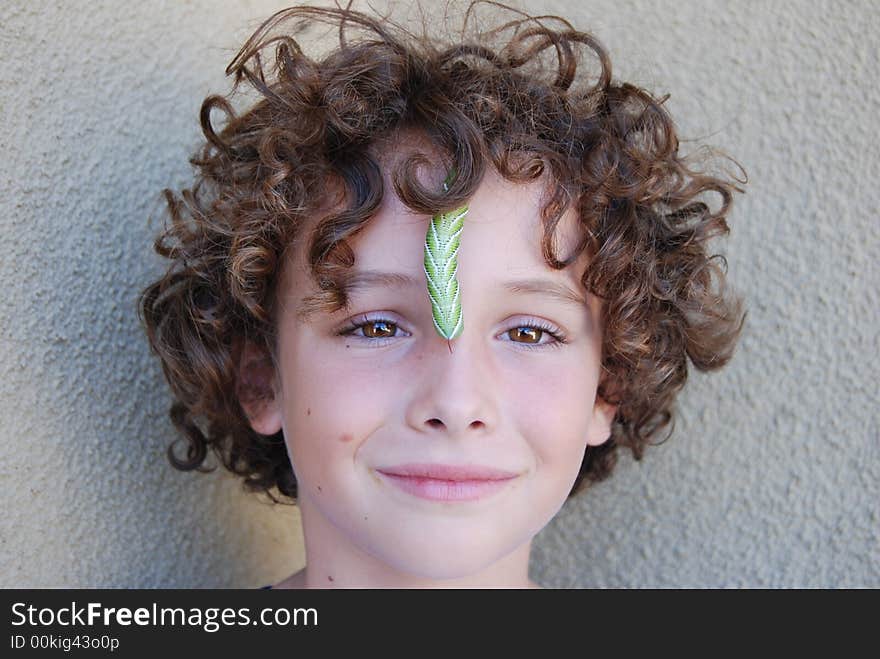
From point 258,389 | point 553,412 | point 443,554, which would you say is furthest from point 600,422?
point 258,389

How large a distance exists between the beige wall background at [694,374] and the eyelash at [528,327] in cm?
39

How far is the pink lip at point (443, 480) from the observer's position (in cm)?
110

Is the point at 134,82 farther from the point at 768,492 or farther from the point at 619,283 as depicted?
the point at 768,492

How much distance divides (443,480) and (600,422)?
1.04 feet

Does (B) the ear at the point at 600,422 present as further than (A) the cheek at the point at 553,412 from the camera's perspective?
Yes

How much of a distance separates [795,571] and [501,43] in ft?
2.91

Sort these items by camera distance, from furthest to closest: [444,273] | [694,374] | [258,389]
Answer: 1. [694,374]
2. [258,389]
3. [444,273]

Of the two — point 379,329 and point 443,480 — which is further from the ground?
point 379,329

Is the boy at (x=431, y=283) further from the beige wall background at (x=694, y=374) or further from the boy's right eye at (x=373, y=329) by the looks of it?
the beige wall background at (x=694, y=374)

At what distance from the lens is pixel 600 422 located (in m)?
1.34

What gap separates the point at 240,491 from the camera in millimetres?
1585

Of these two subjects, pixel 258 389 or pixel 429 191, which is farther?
pixel 258 389

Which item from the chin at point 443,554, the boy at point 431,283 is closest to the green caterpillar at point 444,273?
the boy at point 431,283

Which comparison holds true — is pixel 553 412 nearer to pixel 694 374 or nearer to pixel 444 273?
pixel 444 273
